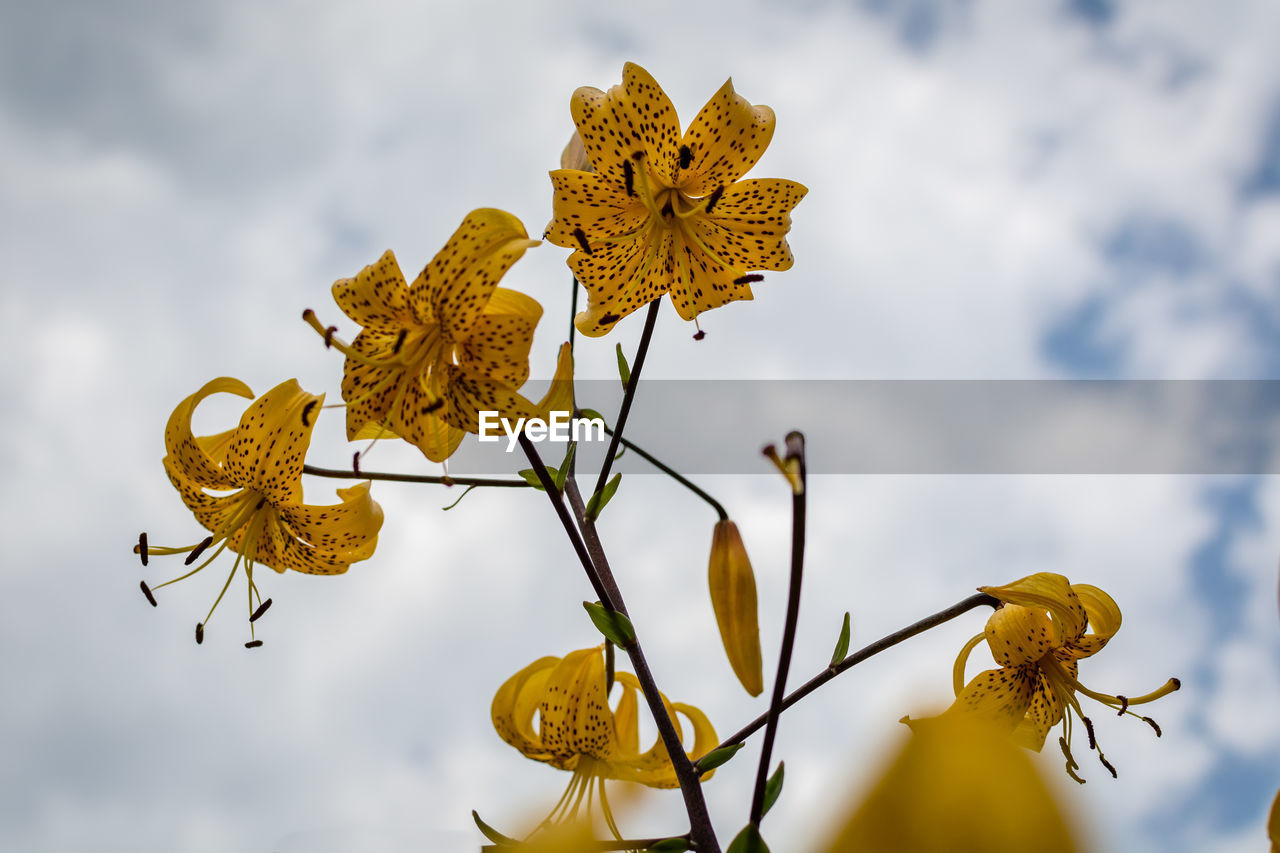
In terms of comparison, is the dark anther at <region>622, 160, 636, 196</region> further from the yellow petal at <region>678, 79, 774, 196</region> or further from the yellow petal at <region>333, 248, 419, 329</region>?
the yellow petal at <region>333, 248, 419, 329</region>

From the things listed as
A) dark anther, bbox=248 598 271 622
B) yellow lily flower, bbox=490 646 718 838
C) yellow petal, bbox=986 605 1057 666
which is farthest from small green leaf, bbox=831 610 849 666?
dark anther, bbox=248 598 271 622

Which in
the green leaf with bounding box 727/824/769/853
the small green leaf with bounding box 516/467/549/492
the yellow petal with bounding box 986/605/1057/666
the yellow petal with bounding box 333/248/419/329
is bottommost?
the green leaf with bounding box 727/824/769/853

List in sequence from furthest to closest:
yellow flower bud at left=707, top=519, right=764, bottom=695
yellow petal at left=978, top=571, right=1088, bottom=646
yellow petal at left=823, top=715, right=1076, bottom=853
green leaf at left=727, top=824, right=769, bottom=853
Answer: yellow petal at left=978, top=571, right=1088, bottom=646 → yellow flower bud at left=707, top=519, right=764, bottom=695 → green leaf at left=727, top=824, right=769, bottom=853 → yellow petal at left=823, top=715, right=1076, bottom=853

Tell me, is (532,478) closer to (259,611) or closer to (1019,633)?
(259,611)

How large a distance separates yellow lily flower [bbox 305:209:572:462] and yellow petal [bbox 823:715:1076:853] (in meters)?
0.81

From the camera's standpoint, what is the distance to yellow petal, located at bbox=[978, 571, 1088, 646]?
4.14 ft

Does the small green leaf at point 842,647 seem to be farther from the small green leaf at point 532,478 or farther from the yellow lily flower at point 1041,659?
the small green leaf at point 532,478

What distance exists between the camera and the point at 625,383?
51.3 inches

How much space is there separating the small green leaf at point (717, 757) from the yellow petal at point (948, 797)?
826 mm

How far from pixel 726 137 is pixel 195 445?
88cm

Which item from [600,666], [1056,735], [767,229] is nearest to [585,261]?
[767,229]

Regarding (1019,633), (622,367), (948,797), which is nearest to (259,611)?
(622,367)

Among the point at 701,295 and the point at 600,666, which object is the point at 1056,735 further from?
the point at 701,295

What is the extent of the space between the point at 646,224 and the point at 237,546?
0.81 metres
